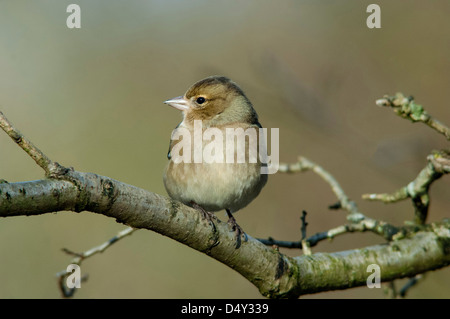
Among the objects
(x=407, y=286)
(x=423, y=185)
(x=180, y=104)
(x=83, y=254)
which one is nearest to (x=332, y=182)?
(x=423, y=185)

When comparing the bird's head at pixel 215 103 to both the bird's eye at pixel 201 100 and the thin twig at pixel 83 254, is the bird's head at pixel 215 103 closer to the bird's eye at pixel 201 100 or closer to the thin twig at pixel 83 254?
the bird's eye at pixel 201 100

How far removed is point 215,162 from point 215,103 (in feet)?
2.56

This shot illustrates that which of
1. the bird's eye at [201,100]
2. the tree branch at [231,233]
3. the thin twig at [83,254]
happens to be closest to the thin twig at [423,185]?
the tree branch at [231,233]

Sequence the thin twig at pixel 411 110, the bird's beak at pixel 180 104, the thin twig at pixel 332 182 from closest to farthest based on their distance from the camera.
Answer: the thin twig at pixel 411 110
the thin twig at pixel 332 182
the bird's beak at pixel 180 104

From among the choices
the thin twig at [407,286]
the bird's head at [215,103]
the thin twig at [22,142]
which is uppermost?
the bird's head at [215,103]

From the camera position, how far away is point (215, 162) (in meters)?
3.79

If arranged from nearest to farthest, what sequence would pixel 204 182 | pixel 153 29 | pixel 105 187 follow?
1. pixel 105 187
2. pixel 204 182
3. pixel 153 29

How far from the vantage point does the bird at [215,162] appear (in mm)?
3791

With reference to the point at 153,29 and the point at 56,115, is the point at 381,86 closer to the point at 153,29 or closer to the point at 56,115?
the point at 153,29

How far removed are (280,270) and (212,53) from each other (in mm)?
4924

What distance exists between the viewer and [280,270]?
321cm

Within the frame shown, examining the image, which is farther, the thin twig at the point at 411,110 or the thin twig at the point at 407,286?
the thin twig at the point at 407,286

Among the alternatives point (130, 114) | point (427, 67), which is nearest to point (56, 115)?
point (130, 114)

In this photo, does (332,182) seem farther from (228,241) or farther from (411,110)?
(228,241)
